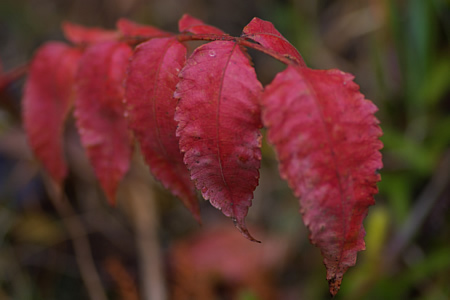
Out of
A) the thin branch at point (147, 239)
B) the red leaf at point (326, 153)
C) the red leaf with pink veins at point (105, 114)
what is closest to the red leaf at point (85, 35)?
the red leaf with pink veins at point (105, 114)

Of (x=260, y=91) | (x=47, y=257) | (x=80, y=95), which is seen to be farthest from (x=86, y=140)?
(x=47, y=257)

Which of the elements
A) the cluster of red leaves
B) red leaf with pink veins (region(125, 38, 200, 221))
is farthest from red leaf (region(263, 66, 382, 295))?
red leaf with pink veins (region(125, 38, 200, 221))

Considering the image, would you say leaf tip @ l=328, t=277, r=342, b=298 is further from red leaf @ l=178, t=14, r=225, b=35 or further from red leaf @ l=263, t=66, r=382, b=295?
red leaf @ l=178, t=14, r=225, b=35

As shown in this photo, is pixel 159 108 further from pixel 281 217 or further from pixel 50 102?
pixel 281 217

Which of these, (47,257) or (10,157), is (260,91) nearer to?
(47,257)

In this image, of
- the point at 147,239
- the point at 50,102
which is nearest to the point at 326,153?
the point at 50,102

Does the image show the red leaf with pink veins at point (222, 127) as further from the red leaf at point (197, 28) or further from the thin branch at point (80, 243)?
the thin branch at point (80, 243)
